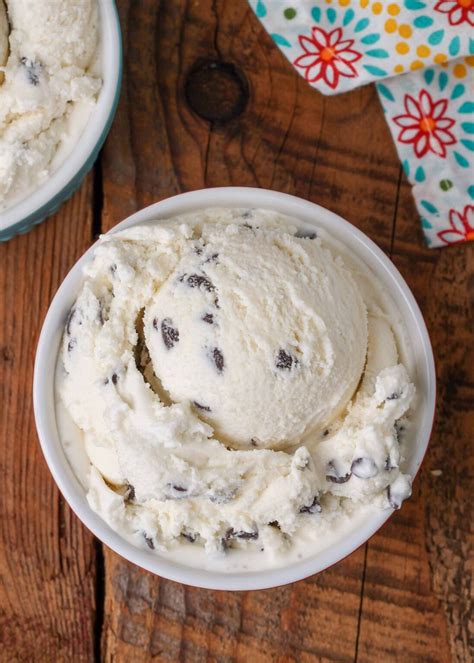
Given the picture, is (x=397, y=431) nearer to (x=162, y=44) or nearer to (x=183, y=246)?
(x=183, y=246)

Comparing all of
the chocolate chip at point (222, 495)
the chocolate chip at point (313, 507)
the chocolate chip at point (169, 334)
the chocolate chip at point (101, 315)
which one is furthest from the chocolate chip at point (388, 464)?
the chocolate chip at point (101, 315)

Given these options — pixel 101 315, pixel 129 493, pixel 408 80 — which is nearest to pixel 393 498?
pixel 129 493

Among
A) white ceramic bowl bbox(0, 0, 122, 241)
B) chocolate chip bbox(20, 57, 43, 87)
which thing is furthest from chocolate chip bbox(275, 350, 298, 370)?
chocolate chip bbox(20, 57, 43, 87)

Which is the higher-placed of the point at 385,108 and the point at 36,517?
the point at 385,108

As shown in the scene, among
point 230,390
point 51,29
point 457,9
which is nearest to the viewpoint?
point 230,390

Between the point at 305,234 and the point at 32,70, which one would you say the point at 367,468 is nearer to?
the point at 305,234

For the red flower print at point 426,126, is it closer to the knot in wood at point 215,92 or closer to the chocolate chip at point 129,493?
the knot in wood at point 215,92

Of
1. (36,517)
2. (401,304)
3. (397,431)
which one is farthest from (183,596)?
(401,304)

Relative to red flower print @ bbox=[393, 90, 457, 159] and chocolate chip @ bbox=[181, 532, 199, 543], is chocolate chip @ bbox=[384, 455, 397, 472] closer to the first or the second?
chocolate chip @ bbox=[181, 532, 199, 543]
